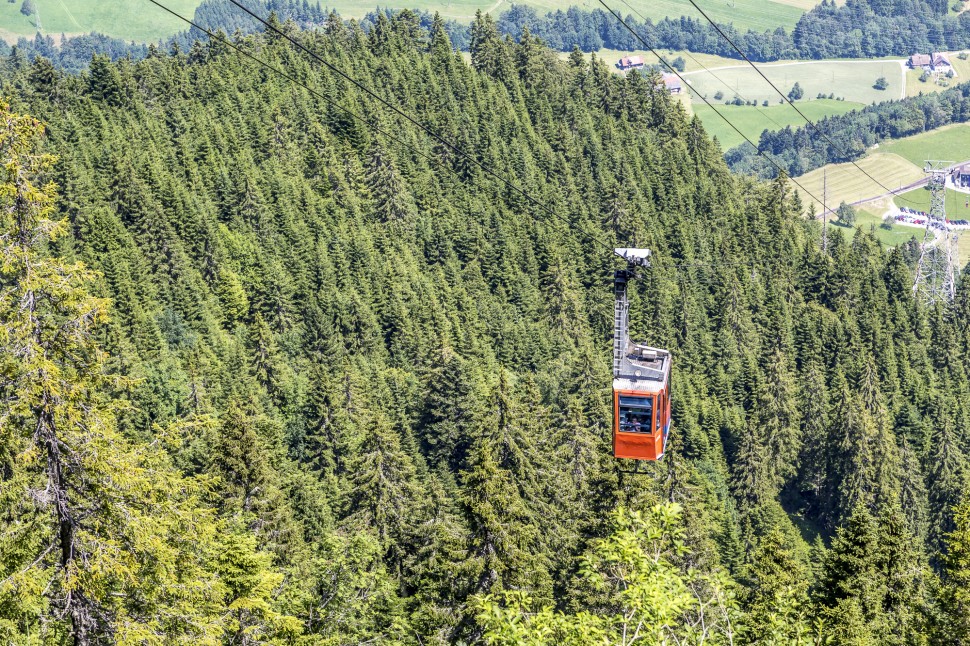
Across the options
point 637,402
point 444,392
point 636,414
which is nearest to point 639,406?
point 637,402

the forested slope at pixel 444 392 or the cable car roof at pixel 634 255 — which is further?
the cable car roof at pixel 634 255

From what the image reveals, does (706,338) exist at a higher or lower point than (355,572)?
lower

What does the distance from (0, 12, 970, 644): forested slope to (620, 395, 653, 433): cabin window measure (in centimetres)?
326

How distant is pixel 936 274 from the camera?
174 metres

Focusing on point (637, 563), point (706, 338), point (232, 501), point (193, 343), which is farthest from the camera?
point (706, 338)

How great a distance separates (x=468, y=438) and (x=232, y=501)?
50.9 m

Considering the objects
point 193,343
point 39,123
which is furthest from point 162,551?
point 193,343

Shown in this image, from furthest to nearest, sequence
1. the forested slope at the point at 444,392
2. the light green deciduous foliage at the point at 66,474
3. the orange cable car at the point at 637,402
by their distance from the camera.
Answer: the orange cable car at the point at 637,402
the forested slope at the point at 444,392
the light green deciduous foliage at the point at 66,474

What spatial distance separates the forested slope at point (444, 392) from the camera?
19.6 m

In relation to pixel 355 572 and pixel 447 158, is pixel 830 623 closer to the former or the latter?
pixel 355 572

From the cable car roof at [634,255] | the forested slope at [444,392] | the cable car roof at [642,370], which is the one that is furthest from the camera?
the cable car roof at [642,370]

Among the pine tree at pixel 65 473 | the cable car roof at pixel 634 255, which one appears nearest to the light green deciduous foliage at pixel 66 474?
the pine tree at pixel 65 473

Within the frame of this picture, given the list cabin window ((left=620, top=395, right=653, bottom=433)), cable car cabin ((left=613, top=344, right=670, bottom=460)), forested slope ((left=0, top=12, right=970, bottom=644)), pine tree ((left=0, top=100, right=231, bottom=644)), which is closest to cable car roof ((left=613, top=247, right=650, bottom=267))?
cable car cabin ((left=613, top=344, right=670, bottom=460))

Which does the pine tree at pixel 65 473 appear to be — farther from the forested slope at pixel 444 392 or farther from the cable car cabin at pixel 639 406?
the cable car cabin at pixel 639 406
